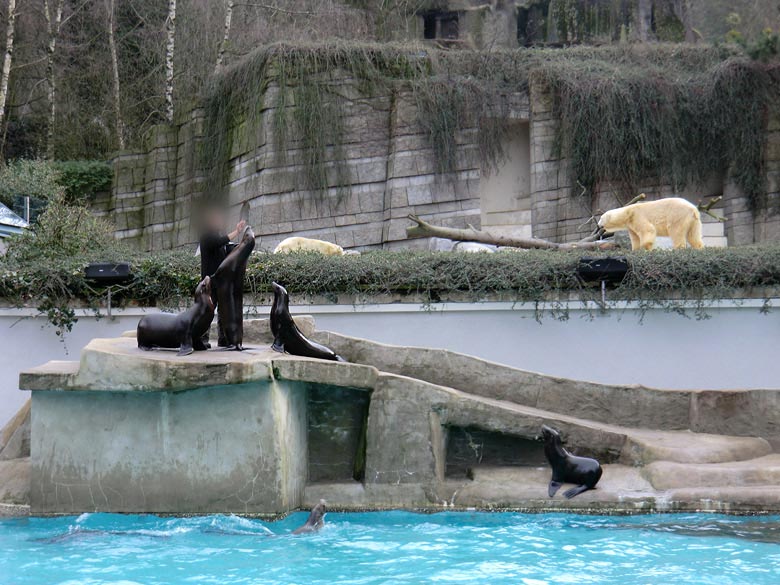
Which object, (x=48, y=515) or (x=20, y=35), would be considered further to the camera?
(x=20, y=35)

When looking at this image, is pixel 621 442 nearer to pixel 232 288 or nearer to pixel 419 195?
pixel 232 288

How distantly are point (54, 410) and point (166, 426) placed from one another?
892 millimetres

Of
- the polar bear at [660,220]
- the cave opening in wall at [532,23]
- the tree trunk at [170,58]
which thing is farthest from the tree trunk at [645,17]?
the polar bear at [660,220]

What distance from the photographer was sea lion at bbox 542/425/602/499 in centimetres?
733

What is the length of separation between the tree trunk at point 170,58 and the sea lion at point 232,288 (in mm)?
14561

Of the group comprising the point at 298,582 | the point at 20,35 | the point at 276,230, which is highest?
the point at 20,35

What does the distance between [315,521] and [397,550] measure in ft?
2.48

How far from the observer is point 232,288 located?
25.9ft

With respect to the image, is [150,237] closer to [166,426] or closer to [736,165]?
[736,165]

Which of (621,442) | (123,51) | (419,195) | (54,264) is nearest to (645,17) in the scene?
(419,195)

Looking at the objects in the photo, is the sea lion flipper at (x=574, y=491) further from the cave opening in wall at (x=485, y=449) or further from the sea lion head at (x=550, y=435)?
the cave opening in wall at (x=485, y=449)

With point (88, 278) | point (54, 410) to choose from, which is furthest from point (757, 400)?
point (88, 278)

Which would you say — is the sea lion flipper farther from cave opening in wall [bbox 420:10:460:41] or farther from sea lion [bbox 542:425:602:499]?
cave opening in wall [bbox 420:10:460:41]

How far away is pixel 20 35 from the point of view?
23562mm
